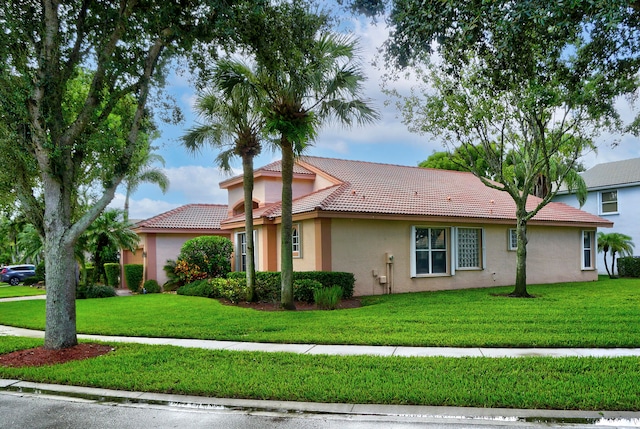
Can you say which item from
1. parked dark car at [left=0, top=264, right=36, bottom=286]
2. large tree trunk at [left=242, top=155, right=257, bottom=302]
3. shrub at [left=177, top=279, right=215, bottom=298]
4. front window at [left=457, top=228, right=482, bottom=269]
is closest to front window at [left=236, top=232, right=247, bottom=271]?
shrub at [left=177, top=279, right=215, bottom=298]

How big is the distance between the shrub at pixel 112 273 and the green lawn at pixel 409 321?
11.0 m

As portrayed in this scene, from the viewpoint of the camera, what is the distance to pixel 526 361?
6.86 meters

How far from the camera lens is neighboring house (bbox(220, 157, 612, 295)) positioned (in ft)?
54.7

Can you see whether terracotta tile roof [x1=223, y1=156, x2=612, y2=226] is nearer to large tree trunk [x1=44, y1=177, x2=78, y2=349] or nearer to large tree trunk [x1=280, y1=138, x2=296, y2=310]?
large tree trunk [x1=280, y1=138, x2=296, y2=310]

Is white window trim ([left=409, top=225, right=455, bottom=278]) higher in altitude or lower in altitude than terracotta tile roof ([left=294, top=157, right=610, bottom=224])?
lower

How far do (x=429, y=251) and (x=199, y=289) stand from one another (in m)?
9.14

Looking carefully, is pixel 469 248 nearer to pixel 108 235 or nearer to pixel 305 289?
pixel 305 289

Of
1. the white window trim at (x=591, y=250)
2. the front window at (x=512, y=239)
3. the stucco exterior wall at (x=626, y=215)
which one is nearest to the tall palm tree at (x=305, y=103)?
the front window at (x=512, y=239)

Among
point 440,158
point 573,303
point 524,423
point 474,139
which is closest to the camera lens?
point 524,423

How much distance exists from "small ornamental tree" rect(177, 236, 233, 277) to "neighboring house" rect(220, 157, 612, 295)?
2.37ft

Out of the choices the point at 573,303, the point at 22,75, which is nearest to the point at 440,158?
the point at 573,303

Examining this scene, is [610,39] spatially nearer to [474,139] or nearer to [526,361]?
[526,361]

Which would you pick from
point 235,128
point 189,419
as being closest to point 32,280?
point 235,128

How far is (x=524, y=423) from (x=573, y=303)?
32.5 feet
